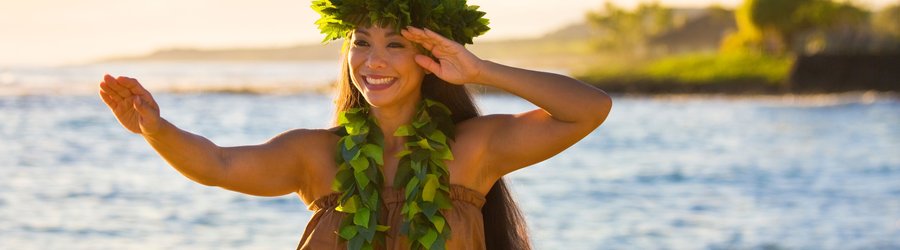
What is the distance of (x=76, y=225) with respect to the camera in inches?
595

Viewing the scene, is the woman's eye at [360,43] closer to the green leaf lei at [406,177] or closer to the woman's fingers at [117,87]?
the green leaf lei at [406,177]

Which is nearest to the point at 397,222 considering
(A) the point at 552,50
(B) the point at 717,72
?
(B) the point at 717,72

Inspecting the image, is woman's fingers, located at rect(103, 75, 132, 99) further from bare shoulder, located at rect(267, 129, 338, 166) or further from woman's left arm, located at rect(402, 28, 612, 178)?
woman's left arm, located at rect(402, 28, 612, 178)

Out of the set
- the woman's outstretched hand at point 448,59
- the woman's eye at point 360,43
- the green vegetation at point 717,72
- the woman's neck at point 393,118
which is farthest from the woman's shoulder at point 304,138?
the green vegetation at point 717,72

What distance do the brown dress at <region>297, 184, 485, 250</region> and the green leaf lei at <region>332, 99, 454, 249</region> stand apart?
15mm

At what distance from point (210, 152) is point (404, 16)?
451 millimetres

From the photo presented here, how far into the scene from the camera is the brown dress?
10.8 ft

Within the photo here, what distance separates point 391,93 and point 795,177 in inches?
703

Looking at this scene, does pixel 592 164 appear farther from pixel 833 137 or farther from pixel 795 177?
pixel 833 137

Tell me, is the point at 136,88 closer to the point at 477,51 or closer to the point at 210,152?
the point at 210,152

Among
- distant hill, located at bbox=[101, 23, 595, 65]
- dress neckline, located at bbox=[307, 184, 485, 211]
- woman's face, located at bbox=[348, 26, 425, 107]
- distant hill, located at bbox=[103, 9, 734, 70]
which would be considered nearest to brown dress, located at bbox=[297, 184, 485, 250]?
dress neckline, located at bbox=[307, 184, 485, 211]

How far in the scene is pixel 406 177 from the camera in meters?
3.37

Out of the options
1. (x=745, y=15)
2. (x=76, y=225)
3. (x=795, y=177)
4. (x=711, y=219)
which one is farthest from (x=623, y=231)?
(x=745, y=15)

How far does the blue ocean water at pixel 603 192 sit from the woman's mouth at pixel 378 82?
9.08 feet
